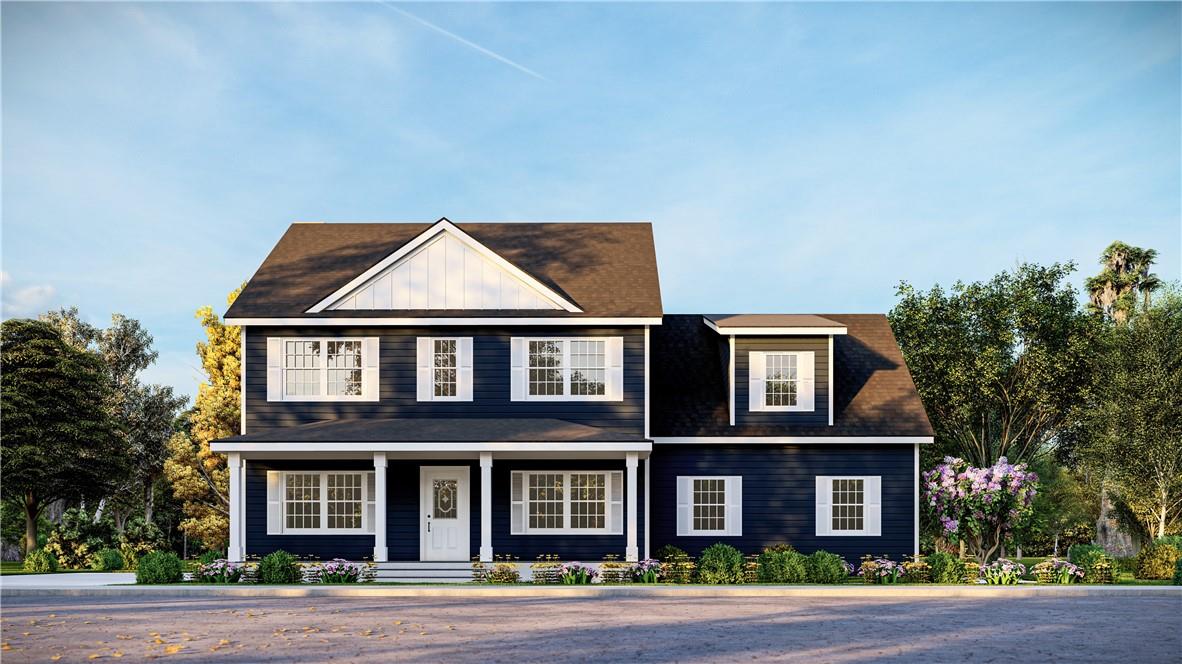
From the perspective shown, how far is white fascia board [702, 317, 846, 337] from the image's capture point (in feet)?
82.8

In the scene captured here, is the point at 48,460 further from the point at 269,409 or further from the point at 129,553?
the point at 269,409

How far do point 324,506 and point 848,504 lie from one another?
12.8 metres

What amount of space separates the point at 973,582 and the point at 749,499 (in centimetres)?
554

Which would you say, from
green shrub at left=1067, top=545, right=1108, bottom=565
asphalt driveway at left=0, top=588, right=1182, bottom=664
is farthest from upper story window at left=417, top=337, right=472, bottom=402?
green shrub at left=1067, top=545, right=1108, bottom=565

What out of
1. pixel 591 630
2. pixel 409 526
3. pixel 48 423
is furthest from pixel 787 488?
pixel 48 423

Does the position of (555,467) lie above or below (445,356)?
below

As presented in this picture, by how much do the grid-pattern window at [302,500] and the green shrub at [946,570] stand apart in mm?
14189

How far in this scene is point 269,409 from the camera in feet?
81.1

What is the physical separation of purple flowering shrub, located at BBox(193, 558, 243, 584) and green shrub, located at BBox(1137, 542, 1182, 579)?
20.6 metres

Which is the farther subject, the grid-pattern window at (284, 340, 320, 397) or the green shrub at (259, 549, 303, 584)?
the grid-pattern window at (284, 340, 320, 397)

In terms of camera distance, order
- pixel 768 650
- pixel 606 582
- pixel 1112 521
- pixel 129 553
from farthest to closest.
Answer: pixel 1112 521
pixel 129 553
pixel 606 582
pixel 768 650

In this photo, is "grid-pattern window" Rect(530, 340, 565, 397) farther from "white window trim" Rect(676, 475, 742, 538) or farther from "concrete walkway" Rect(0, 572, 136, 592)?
"concrete walkway" Rect(0, 572, 136, 592)

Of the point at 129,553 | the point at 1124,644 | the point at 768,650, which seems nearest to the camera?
the point at 768,650

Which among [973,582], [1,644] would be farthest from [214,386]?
[973,582]
